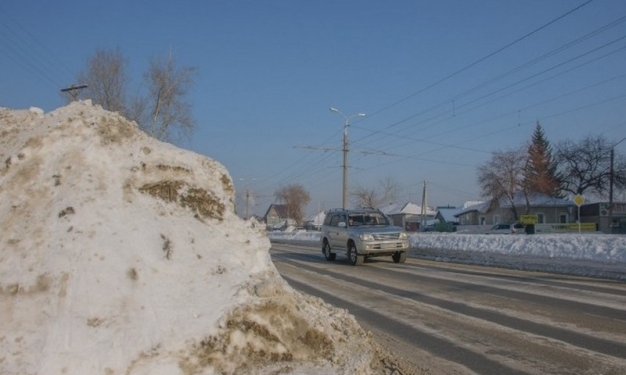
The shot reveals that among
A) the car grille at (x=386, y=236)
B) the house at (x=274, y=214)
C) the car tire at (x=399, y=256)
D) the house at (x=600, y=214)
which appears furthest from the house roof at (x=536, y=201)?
the house at (x=274, y=214)

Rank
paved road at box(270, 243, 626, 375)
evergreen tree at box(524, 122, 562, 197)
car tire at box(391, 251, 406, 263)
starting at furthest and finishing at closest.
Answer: evergreen tree at box(524, 122, 562, 197)
car tire at box(391, 251, 406, 263)
paved road at box(270, 243, 626, 375)

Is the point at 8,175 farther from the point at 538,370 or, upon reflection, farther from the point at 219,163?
the point at 538,370

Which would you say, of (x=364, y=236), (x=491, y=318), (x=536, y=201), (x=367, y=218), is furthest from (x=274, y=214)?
(x=491, y=318)

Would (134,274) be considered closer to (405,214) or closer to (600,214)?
(600,214)

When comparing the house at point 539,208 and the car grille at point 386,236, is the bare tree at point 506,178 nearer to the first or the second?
the house at point 539,208

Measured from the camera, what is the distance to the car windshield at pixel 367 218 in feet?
60.9

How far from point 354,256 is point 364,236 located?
0.91m

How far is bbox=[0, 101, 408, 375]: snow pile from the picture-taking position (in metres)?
3.70

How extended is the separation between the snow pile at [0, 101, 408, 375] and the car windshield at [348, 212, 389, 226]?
514 inches

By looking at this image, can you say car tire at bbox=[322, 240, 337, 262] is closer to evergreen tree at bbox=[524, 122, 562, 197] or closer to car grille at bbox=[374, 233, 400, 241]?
car grille at bbox=[374, 233, 400, 241]

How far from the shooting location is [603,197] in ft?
235

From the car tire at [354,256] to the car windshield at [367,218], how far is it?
949 mm

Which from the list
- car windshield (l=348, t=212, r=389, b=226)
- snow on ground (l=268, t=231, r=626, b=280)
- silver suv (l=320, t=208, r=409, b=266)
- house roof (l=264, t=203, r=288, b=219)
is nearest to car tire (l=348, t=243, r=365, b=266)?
silver suv (l=320, t=208, r=409, b=266)

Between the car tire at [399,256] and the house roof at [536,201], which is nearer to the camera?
the car tire at [399,256]
